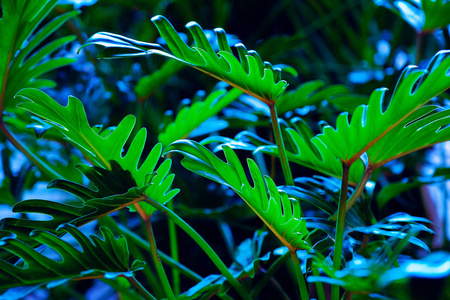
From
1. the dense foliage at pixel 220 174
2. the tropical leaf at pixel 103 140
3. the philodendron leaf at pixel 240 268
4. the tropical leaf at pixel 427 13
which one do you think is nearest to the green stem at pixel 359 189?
the dense foliage at pixel 220 174

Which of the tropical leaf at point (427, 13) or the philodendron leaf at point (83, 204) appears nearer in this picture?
the philodendron leaf at point (83, 204)

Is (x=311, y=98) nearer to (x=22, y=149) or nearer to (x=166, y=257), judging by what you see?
(x=166, y=257)

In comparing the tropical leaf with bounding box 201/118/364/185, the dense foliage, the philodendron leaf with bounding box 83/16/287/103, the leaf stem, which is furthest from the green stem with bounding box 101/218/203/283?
the philodendron leaf with bounding box 83/16/287/103

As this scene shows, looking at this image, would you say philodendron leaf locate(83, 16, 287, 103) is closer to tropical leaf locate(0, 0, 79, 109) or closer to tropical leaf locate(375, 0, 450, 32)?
tropical leaf locate(0, 0, 79, 109)

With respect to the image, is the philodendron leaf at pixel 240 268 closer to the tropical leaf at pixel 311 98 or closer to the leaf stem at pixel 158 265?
the leaf stem at pixel 158 265

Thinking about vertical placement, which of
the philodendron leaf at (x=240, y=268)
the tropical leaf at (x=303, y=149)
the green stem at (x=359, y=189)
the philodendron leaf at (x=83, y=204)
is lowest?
the philodendron leaf at (x=240, y=268)
